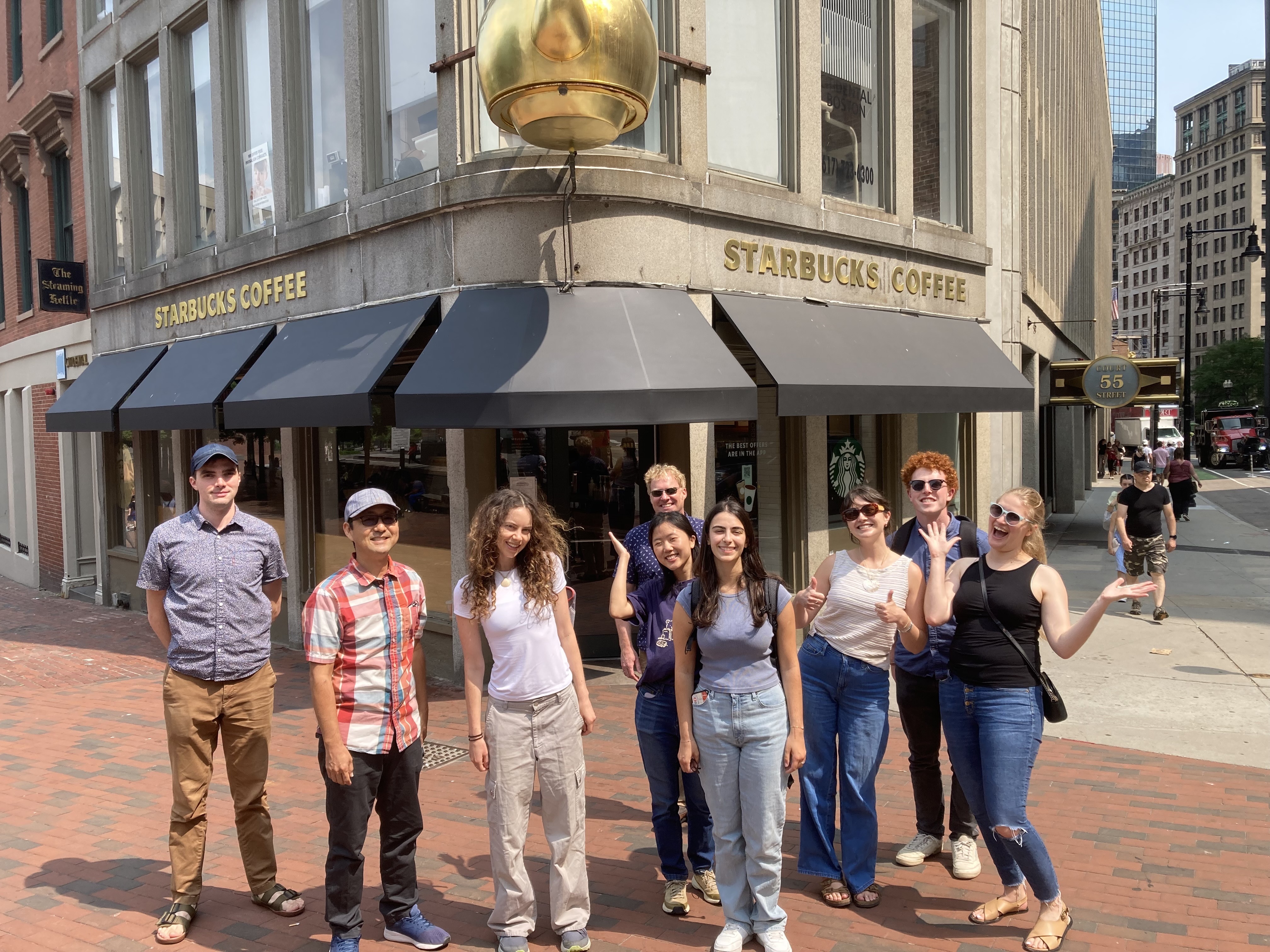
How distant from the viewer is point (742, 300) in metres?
8.95

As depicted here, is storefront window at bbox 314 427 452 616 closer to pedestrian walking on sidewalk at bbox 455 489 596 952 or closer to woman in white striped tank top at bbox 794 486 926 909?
pedestrian walking on sidewalk at bbox 455 489 596 952

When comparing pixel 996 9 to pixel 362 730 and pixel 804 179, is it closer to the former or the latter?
pixel 804 179

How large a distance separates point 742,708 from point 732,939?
870mm

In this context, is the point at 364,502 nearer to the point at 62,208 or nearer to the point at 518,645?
the point at 518,645

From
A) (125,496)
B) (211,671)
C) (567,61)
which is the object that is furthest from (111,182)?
(211,671)

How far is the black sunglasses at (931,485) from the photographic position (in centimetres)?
461

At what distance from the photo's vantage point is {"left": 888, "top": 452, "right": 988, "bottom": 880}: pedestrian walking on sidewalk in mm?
4609

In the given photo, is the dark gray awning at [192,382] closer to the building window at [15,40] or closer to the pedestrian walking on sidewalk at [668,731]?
the pedestrian walking on sidewalk at [668,731]

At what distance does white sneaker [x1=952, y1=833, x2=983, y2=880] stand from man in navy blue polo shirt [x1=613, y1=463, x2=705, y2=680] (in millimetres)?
1651

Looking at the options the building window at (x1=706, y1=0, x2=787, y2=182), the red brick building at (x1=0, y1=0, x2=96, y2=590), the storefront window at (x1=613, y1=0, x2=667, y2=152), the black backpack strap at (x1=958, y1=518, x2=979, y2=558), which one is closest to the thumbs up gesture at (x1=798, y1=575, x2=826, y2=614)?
the black backpack strap at (x1=958, y1=518, x2=979, y2=558)

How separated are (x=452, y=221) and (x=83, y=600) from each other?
10.6 m

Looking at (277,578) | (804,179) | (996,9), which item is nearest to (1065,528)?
(996,9)

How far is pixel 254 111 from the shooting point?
11.3 meters

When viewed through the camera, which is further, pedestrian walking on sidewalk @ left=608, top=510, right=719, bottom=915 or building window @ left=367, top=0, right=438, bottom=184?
building window @ left=367, top=0, right=438, bottom=184
